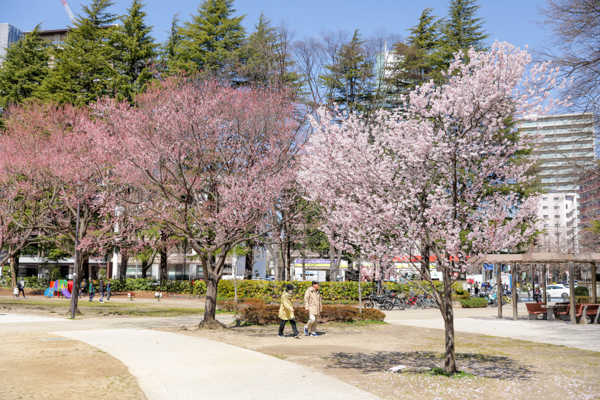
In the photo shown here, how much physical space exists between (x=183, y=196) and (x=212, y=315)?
5.54 metres

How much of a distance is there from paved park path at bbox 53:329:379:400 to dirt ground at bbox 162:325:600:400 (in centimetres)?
75

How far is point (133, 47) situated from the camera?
141ft

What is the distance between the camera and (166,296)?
40906 millimetres

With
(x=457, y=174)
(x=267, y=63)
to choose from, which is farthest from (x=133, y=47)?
(x=457, y=174)

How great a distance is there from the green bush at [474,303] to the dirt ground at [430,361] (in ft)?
52.7

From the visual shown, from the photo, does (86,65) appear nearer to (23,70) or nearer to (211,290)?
(23,70)

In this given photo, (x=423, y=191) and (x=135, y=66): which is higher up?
(x=135, y=66)

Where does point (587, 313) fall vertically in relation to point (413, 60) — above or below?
below

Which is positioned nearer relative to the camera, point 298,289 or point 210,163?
point 210,163

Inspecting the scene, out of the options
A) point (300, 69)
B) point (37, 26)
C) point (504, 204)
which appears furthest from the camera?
point (37, 26)

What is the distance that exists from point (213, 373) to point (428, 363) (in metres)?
4.80

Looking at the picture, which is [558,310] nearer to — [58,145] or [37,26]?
[58,145]

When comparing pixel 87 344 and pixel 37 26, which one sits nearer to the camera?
pixel 87 344

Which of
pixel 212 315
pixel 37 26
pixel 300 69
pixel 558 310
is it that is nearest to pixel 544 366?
pixel 212 315
